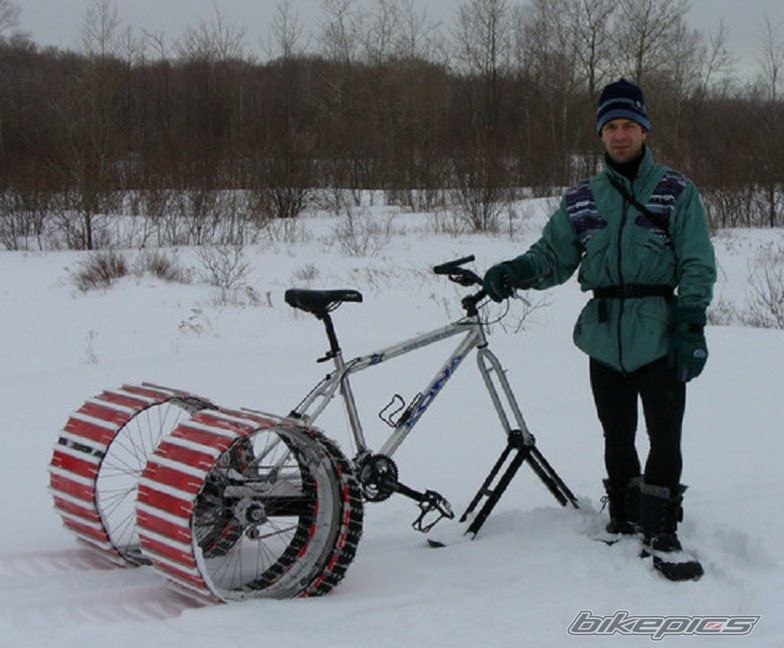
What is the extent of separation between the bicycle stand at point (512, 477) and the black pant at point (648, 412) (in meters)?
0.32

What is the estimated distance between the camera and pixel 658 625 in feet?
9.86

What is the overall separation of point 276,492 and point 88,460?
751 mm

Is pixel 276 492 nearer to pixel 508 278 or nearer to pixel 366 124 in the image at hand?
pixel 508 278

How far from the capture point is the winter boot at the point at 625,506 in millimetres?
3828

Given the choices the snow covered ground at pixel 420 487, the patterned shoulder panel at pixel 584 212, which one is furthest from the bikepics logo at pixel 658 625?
the patterned shoulder panel at pixel 584 212

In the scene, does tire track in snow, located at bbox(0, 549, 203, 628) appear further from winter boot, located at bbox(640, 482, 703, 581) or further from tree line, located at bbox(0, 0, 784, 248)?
tree line, located at bbox(0, 0, 784, 248)

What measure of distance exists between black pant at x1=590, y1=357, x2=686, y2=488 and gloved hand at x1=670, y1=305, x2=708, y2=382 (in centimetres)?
14

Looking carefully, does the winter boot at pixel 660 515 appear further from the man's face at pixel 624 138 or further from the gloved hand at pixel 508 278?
the man's face at pixel 624 138

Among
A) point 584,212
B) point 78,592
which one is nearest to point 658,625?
point 584,212

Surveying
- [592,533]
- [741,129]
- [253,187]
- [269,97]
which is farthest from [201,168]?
[592,533]

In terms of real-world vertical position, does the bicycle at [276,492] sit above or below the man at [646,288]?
below

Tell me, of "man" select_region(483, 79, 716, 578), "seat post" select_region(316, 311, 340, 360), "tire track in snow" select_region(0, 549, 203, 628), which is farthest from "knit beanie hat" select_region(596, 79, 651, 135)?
"tire track in snow" select_region(0, 549, 203, 628)

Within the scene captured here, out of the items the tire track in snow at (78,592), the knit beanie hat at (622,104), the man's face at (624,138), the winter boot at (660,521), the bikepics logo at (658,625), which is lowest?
the bikepics logo at (658,625)

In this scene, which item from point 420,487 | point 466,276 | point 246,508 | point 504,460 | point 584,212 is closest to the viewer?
point 246,508
